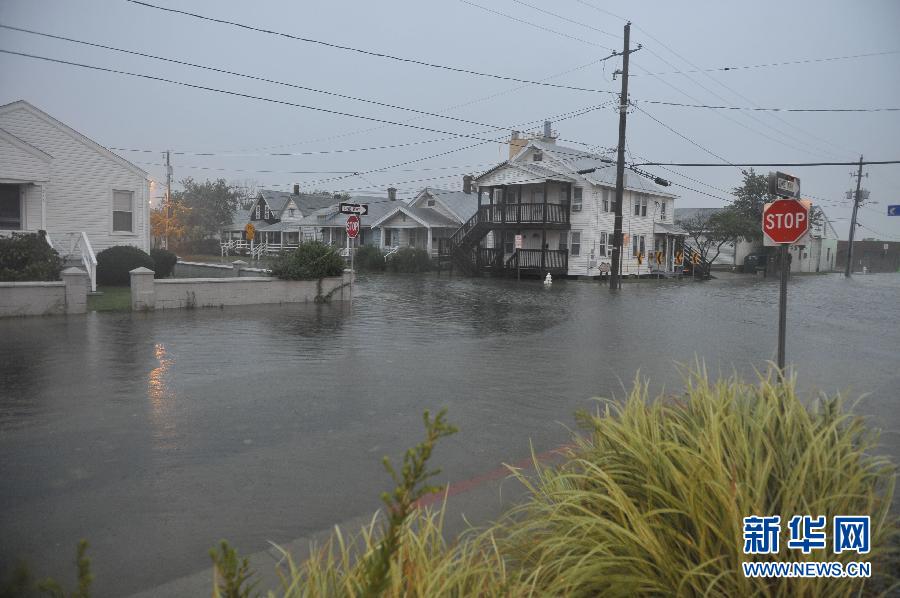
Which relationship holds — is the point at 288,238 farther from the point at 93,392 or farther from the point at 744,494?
the point at 744,494

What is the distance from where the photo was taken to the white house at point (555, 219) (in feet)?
136

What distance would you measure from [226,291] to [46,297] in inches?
176

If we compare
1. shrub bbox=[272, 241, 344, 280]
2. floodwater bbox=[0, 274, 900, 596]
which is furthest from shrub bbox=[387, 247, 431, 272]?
floodwater bbox=[0, 274, 900, 596]

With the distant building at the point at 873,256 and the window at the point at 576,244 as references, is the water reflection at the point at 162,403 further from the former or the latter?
the distant building at the point at 873,256

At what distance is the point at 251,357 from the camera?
36.9 ft

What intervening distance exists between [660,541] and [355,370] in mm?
7676

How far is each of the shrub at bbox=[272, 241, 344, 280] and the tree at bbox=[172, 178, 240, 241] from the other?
53491 mm

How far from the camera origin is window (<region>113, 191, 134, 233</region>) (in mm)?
23984

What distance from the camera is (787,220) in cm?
765

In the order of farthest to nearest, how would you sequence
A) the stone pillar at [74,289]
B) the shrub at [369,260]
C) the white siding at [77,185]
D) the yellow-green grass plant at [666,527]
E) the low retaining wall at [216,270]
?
the shrub at [369,260] → the low retaining wall at [216,270] → the white siding at [77,185] → the stone pillar at [74,289] → the yellow-green grass plant at [666,527]

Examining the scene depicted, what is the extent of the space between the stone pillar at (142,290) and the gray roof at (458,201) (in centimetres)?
3757

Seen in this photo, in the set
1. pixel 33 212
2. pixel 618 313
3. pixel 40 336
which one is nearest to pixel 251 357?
pixel 40 336

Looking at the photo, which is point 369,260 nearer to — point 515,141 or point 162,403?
point 515,141

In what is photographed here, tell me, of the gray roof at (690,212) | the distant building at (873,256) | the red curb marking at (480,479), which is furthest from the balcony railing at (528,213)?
the distant building at (873,256)
